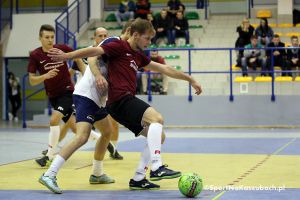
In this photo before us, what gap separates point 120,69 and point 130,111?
1.75 ft

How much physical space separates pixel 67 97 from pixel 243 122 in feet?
34.8

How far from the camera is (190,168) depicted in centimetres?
954

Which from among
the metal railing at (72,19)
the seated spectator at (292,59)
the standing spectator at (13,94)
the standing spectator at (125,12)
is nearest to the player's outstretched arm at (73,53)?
the seated spectator at (292,59)

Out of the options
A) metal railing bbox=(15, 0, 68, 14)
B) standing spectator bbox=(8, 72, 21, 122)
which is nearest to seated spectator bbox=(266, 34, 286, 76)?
metal railing bbox=(15, 0, 68, 14)

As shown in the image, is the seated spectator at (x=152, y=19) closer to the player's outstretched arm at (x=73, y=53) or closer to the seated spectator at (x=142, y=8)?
the seated spectator at (x=142, y=8)

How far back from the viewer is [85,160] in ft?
35.6

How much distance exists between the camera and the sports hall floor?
7.12 meters

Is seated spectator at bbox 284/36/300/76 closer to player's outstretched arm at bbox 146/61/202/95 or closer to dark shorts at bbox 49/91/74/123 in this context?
dark shorts at bbox 49/91/74/123

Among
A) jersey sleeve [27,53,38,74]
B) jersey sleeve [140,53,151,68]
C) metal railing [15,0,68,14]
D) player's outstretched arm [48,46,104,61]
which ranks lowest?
jersey sleeve [27,53,38,74]

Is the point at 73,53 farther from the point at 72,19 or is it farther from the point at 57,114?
the point at 72,19

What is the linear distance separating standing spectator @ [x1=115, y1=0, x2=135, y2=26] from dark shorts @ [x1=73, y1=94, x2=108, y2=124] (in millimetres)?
19058

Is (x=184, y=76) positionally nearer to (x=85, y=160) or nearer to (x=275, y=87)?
(x=85, y=160)

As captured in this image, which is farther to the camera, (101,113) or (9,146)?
(9,146)

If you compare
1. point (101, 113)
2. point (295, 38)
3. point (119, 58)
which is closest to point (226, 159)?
point (101, 113)
